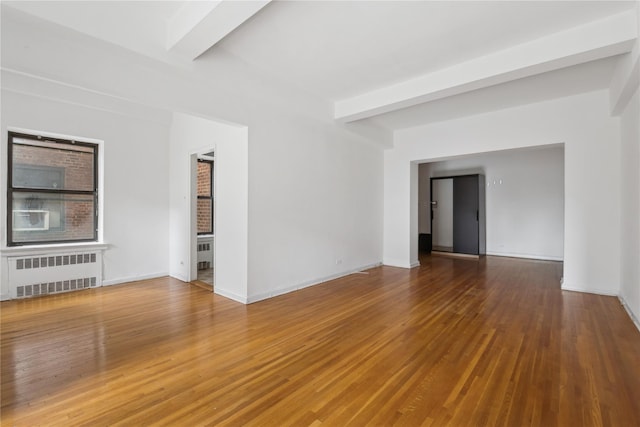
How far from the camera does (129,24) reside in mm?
2748

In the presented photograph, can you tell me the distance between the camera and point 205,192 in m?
6.65

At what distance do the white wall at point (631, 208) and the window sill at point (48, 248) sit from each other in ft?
24.3

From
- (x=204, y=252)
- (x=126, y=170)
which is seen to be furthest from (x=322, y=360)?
(x=126, y=170)

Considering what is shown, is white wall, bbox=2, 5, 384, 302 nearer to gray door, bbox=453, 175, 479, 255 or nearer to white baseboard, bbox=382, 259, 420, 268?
white baseboard, bbox=382, 259, 420, 268

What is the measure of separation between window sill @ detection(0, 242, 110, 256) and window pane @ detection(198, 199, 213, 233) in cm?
187

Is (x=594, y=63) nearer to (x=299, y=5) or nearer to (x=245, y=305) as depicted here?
(x=299, y=5)

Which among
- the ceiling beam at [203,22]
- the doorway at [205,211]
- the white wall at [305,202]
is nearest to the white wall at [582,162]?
the white wall at [305,202]

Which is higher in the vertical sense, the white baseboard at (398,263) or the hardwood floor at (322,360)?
the white baseboard at (398,263)

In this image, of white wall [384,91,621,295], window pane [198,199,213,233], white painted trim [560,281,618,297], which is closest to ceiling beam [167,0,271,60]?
window pane [198,199,213,233]

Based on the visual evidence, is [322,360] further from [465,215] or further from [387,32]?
[465,215]

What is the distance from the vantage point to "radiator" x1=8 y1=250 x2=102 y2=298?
13.9 feet

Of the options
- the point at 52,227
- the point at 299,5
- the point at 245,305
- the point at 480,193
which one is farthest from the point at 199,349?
the point at 480,193

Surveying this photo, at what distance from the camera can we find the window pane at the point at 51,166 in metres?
4.41

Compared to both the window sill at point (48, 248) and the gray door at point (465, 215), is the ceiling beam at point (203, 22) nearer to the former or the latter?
the window sill at point (48, 248)
